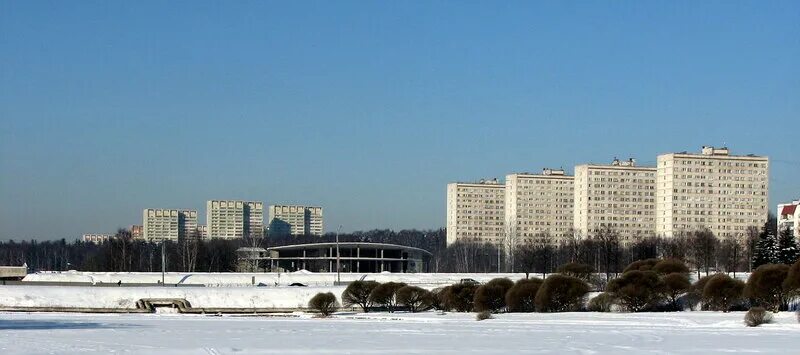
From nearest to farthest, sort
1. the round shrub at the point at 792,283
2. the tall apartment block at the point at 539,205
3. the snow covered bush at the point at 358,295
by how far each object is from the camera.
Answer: the round shrub at the point at 792,283 < the snow covered bush at the point at 358,295 < the tall apartment block at the point at 539,205

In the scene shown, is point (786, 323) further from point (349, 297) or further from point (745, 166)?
point (745, 166)

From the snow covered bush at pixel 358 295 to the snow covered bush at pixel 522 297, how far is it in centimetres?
977

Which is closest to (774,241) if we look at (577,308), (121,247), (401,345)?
(577,308)

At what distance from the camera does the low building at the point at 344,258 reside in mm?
141250

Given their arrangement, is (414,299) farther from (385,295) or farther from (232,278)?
(232,278)

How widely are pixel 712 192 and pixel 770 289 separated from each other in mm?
104315

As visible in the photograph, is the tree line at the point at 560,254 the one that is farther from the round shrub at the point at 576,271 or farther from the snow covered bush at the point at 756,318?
the snow covered bush at the point at 756,318

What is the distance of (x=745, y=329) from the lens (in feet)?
146

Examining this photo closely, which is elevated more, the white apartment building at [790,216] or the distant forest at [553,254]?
the white apartment building at [790,216]

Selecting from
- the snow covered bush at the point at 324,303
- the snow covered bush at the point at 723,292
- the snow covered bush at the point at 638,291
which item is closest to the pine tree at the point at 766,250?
the snow covered bush at the point at 638,291

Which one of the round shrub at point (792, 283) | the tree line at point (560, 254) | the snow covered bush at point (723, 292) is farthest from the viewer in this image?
the tree line at point (560, 254)

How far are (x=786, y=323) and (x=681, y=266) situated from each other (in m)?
21.2

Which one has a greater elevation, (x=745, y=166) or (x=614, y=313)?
(x=745, y=166)

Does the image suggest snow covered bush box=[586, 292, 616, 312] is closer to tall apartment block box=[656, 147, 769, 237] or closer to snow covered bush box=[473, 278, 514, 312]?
snow covered bush box=[473, 278, 514, 312]
